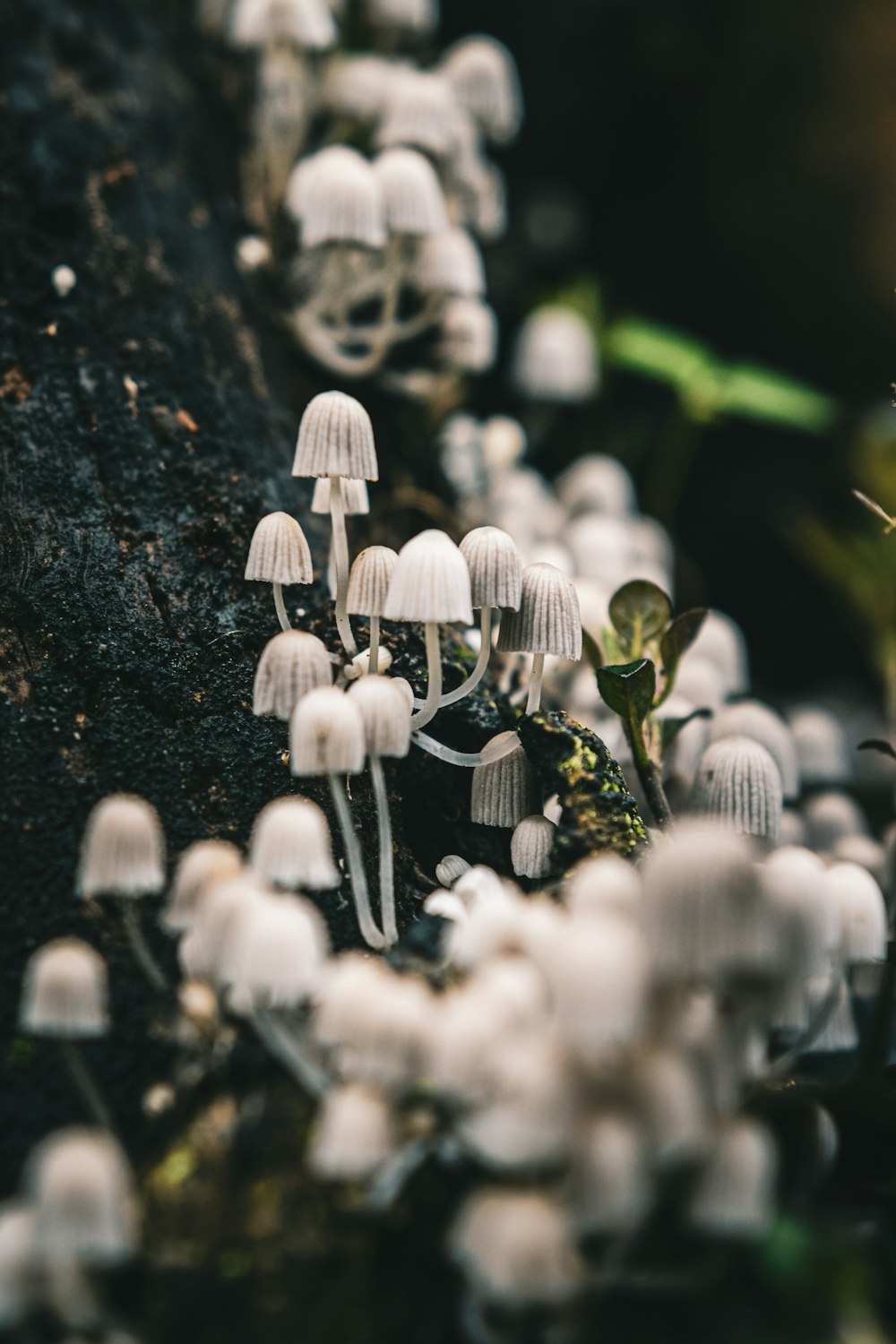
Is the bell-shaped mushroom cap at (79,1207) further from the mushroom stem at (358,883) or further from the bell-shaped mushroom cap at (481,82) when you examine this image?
the bell-shaped mushroom cap at (481,82)

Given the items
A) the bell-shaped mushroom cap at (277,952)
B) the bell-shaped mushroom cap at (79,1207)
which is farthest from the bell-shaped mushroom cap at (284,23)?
the bell-shaped mushroom cap at (79,1207)

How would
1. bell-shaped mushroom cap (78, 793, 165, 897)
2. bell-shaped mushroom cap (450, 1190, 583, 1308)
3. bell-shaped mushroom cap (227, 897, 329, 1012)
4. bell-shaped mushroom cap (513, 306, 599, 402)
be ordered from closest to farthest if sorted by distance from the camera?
bell-shaped mushroom cap (450, 1190, 583, 1308) → bell-shaped mushroom cap (227, 897, 329, 1012) → bell-shaped mushroom cap (78, 793, 165, 897) → bell-shaped mushroom cap (513, 306, 599, 402)

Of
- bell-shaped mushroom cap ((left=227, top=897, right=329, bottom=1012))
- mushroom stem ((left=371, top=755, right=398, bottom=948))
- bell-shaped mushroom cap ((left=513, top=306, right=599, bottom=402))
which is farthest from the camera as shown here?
bell-shaped mushroom cap ((left=513, top=306, right=599, bottom=402))

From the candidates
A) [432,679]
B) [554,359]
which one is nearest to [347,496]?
[432,679]

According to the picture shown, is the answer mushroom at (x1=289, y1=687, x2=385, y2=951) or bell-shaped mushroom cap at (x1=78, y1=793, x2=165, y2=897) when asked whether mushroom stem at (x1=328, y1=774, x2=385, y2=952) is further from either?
bell-shaped mushroom cap at (x1=78, y1=793, x2=165, y2=897)

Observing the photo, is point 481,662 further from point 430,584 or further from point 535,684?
point 430,584

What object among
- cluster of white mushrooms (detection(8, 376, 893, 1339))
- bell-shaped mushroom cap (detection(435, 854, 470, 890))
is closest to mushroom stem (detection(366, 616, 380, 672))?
cluster of white mushrooms (detection(8, 376, 893, 1339))
